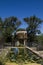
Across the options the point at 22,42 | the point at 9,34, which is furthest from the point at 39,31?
the point at 9,34

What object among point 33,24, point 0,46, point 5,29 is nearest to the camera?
point 0,46

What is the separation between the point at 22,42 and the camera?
43938mm

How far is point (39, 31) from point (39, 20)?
9.92 feet

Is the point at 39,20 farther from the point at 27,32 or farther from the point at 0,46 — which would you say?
the point at 0,46

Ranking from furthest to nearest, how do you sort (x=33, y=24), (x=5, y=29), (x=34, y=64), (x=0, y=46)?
(x=33, y=24), (x=5, y=29), (x=0, y=46), (x=34, y=64)

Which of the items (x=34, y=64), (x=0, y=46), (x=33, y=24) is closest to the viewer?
(x=34, y=64)

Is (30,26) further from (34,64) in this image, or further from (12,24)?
(34,64)

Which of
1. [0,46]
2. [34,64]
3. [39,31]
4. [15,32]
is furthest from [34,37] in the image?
[34,64]

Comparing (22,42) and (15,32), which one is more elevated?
(15,32)

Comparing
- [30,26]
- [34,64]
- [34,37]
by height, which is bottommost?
[34,64]

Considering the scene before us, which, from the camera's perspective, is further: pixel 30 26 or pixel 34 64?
pixel 30 26

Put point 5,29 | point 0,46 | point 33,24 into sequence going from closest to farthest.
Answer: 1. point 0,46
2. point 5,29
3. point 33,24

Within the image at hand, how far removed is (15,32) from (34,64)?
3170 centimetres

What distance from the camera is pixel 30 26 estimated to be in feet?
150
